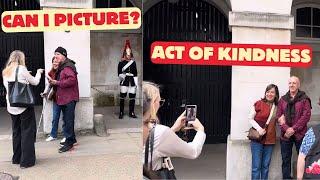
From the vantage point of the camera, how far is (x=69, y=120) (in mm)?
5082

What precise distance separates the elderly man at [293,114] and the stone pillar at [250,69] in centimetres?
9

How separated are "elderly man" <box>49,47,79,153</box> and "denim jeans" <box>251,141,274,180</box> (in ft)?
6.50

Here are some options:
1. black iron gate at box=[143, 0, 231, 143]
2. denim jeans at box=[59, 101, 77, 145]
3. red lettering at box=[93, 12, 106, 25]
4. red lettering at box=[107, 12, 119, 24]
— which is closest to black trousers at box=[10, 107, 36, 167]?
denim jeans at box=[59, 101, 77, 145]

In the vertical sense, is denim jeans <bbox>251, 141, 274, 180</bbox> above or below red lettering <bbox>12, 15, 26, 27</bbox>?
below

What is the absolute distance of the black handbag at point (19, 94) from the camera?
4.34 meters

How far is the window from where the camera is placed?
6.83 metres

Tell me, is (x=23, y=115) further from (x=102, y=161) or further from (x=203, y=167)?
(x=203, y=167)

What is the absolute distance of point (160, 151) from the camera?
7.02 feet

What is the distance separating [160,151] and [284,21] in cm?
240

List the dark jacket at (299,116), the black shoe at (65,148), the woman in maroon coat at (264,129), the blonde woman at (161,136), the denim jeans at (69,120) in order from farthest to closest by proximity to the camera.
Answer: the denim jeans at (69,120) < the black shoe at (65,148) < the dark jacket at (299,116) < the woman in maroon coat at (264,129) < the blonde woman at (161,136)

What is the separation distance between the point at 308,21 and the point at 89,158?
4.02 metres

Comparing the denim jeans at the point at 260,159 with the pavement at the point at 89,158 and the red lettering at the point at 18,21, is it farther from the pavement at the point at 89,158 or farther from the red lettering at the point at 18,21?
the red lettering at the point at 18,21

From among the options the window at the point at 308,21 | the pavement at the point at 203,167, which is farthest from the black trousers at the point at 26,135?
the window at the point at 308,21

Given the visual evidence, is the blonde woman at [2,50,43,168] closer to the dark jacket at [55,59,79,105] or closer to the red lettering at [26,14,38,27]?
the dark jacket at [55,59,79,105]
